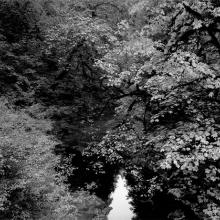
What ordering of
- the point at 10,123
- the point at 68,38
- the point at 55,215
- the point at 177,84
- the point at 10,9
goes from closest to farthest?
1. the point at 177,84
2. the point at 55,215
3. the point at 10,123
4. the point at 68,38
5. the point at 10,9

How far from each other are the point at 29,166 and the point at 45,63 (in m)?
13.0

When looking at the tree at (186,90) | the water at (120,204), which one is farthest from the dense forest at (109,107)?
the water at (120,204)

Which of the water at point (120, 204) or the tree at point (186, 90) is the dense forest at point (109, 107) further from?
the water at point (120, 204)

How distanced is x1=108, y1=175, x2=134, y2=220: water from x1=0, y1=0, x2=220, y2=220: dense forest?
0.57 meters

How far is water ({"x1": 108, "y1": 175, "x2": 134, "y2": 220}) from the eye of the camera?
20594mm

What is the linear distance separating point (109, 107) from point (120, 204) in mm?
6219

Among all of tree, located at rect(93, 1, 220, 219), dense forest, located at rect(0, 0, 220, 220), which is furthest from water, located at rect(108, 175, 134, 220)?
tree, located at rect(93, 1, 220, 219)

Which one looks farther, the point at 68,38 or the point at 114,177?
the point at 114,177

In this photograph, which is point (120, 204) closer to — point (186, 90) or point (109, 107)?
point (109, 107)

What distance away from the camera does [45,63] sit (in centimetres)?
2161

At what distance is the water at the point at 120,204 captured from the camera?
811 inches

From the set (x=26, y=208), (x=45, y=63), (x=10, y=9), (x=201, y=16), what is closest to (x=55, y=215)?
(x=26, y=208)

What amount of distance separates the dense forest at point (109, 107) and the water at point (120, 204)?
567mm

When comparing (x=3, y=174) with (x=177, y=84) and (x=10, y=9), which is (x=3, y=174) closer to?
(x=177, y=84)
